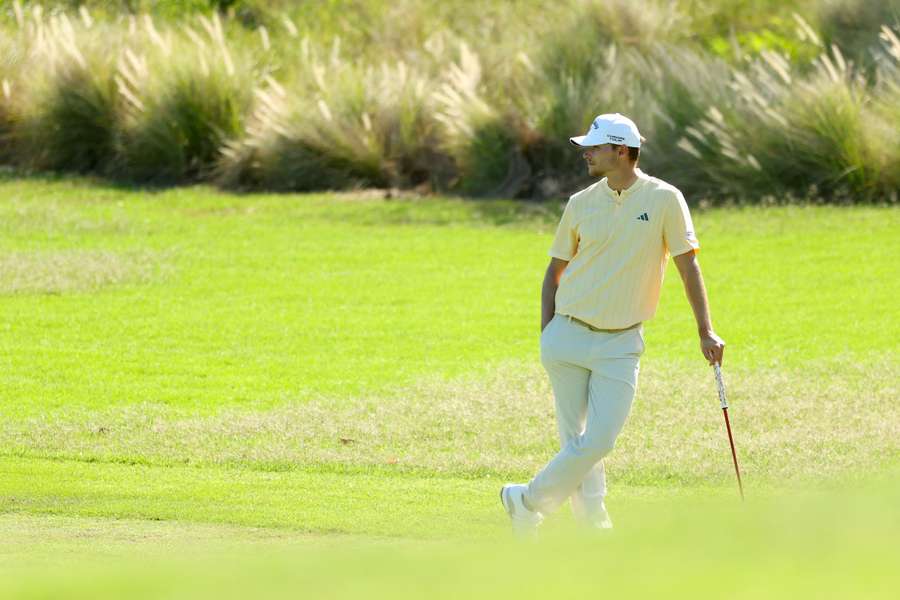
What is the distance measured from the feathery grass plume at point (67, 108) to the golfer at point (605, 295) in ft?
69.8

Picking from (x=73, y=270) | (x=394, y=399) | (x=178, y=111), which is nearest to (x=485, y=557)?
(x=394, y=399)

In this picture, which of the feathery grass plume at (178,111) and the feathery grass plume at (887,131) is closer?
the feathery grass plume at (887,131)

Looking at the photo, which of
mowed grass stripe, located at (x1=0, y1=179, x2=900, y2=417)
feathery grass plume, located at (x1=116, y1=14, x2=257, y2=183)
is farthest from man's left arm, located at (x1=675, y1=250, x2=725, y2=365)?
feathery grass plume, located at (x1=116, y1=14, x2=257, y2=183)

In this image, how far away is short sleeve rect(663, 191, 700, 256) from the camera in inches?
313

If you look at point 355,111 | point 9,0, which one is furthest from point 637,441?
point 9,0

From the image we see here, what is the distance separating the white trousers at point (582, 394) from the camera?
7902 mm

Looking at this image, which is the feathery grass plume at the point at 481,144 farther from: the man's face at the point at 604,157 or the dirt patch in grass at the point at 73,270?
the man's face at the point at 604,157

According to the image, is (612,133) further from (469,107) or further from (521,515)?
(469,107)

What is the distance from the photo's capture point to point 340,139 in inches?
1040

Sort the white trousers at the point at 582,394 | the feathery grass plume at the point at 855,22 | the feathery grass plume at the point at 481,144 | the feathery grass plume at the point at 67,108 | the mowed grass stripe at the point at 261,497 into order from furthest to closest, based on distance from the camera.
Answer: the feathery grass plume at the point at 67,108, the feathery grass plume at the point at 855,22, the feathery grass plume at the point at 481,144, the mowed grass stripe at the point at 261,497, the white trousers at the point at 582,394

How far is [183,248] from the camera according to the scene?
21.8 meters

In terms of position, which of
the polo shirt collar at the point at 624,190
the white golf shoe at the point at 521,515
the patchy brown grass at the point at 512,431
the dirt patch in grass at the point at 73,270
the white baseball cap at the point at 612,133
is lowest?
the patchy brown grass at the point at 512,431

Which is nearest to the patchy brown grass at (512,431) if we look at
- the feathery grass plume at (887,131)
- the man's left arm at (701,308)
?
the man's left arm at (701,308)

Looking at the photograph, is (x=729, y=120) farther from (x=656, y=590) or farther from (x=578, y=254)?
(x=656, y=590)
